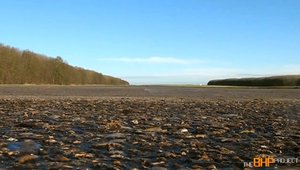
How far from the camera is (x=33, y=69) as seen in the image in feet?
279

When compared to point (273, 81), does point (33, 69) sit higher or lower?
higher

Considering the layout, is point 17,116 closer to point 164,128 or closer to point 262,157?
point 164,128

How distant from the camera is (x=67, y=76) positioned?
99.9m

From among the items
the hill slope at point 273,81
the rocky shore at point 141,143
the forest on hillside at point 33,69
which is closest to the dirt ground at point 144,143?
the rocky shore at point 141,143
